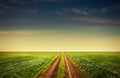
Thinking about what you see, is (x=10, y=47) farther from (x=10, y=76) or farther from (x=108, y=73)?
(x=108, y=73)

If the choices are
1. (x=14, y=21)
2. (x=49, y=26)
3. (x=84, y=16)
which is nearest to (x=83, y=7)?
(x=84, y=16)

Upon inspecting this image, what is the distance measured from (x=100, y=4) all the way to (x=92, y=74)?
11.4 m

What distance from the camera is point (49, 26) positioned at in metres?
28.0

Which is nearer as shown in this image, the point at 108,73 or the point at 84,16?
the point at 108,73

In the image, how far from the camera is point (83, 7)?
27.4m

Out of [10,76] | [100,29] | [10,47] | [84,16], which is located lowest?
[10,76]

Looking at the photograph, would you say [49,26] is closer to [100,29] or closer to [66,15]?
[66,15]

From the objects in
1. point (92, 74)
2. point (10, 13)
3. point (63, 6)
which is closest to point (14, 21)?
point (10, 13)

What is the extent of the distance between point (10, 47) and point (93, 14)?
43.3 feet

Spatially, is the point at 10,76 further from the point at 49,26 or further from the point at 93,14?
the point at 93,14

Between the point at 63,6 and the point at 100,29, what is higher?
the point at 63,6

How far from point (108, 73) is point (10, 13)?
15.8m

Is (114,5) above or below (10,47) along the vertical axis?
above

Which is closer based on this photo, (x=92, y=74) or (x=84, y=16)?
(x=92, y=74)
